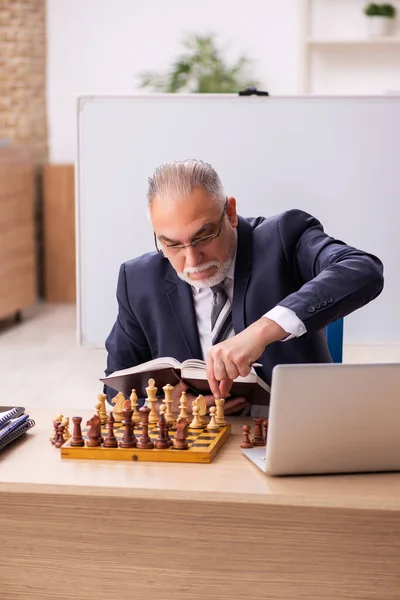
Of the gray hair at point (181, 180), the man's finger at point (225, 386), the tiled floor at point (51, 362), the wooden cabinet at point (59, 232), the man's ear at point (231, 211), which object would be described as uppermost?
the gray hair at point (181, 180)

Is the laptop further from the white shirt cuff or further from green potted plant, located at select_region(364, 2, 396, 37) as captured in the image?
green potted plant, located at select_region(364, 2, 396, 37)

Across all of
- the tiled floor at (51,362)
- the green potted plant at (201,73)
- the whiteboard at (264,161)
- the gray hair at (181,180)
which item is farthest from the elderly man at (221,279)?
the green potted plant at (201,73)

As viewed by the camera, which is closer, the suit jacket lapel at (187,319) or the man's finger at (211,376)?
the man's finger at (211,376)

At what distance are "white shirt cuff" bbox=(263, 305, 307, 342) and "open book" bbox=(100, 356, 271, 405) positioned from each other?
116 mm

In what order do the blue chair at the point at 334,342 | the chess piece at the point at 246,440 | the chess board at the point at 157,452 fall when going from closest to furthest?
the chess board at the point at 157,452 → the chess piece at the point at 246,440 → the blue chair at the point at 334,342

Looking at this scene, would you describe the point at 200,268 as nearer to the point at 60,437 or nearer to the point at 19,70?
the point at 60,437

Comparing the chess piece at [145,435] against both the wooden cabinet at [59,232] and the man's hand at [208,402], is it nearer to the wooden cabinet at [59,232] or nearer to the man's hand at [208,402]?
the man's hand at [208,402]

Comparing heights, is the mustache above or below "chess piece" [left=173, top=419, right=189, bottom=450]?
above

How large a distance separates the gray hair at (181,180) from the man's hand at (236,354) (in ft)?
1.41

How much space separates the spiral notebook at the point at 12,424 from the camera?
1.72 meters

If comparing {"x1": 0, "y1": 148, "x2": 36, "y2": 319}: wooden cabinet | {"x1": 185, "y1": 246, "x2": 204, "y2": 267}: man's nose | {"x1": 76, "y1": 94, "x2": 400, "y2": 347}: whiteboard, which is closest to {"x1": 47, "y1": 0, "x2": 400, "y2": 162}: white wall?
{"x1": 0, "y1": 148, "x2": 36, "y2": 319}: wooden cabinet

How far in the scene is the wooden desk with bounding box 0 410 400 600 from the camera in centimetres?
143

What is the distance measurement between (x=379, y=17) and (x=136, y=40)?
88.1 inches

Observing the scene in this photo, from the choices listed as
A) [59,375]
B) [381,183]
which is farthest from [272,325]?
[59,375]
